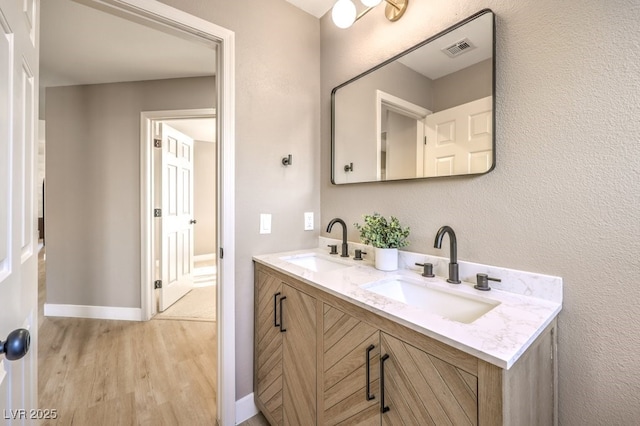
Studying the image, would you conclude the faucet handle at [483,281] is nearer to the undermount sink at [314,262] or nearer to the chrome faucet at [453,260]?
the chrome faucet at [453,260]

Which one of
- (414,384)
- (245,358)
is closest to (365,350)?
(414,384)

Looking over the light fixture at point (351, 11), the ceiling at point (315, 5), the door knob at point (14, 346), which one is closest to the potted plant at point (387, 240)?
the light fixture at point (351, 11)

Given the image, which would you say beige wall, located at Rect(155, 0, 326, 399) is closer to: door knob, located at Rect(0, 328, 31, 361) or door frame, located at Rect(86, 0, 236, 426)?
door frame, located at Rect(86, 0, 236, 426)

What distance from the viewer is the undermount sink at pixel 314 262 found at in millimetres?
1584

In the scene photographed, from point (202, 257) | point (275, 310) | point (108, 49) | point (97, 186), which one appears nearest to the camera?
point (275, 310)

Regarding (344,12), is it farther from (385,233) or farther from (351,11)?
(385,233)

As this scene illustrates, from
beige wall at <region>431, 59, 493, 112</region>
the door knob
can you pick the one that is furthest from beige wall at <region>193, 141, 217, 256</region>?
the door knob

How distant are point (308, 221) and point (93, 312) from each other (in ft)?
8.46

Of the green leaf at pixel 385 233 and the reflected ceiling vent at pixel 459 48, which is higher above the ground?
the reflected ceiling vent at pixel 459 48

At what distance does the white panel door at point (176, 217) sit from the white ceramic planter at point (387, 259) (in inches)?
97.5

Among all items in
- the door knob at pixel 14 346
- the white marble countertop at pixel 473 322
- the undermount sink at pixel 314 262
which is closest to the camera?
the door knob at pixel 14 346

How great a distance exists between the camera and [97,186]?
2740mm

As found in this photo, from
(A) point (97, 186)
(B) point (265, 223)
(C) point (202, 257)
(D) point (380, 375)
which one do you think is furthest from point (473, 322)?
(C) point (202, 257)

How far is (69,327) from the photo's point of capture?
2559 mm
